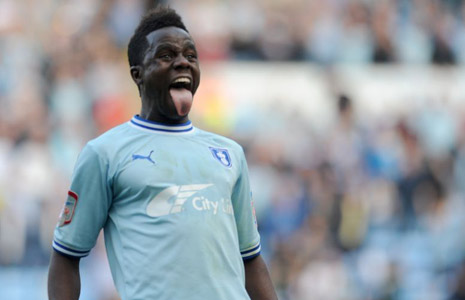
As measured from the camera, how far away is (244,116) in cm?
1391

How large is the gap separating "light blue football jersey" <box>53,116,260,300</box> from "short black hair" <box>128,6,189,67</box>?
12.4 inches

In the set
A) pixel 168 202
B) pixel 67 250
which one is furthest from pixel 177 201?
pixel 67 250

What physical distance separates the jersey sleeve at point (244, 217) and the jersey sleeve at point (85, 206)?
555mm

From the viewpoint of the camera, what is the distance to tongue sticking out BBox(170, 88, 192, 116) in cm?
369

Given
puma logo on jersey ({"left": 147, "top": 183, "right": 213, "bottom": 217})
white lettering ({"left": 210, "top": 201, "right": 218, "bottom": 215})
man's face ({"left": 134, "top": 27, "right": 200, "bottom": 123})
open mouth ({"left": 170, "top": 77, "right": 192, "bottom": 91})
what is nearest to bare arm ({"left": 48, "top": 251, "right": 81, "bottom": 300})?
puma logo on jersey ({"left": 147, "top": 183, "right": 213, "bottom": 217})

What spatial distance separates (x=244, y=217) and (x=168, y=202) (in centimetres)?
45

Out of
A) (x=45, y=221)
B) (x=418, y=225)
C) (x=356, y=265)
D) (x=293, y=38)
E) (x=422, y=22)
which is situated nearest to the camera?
(x=45, y=221)

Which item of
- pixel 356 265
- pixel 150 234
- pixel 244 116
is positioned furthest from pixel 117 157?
pixel 244 116

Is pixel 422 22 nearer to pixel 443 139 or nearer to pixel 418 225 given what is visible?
pixel 443 139

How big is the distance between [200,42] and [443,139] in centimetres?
391

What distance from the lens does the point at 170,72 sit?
3682 mm

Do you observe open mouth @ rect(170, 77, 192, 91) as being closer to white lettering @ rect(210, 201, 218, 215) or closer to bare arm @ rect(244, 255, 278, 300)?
white lettering @ rect(210, 201, 218, 215)

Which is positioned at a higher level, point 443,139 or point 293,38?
point 293,38

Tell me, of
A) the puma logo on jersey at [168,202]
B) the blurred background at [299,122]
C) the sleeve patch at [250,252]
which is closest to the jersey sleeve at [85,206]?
the puma logo on jersey at [168,202]
